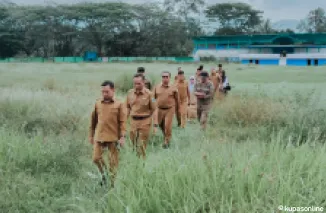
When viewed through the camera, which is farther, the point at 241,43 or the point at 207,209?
the point at 241,43

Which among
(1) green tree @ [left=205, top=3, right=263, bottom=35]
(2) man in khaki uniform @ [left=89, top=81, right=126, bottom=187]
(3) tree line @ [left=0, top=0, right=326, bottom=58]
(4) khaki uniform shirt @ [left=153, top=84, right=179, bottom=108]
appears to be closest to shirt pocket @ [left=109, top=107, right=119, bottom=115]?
(2) man in khaki uniform @ [left=89, top=81, right=126, bottom=187]

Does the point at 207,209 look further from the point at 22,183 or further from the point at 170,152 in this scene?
the point at 22,183

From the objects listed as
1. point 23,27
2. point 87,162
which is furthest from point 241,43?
point 87,162

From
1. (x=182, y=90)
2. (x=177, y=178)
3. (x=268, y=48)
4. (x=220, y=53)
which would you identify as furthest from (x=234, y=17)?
(x=177, y=178)

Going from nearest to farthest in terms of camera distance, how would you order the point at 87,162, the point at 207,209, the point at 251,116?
the point at 207,209 < the point at 87,162 < the point at 251,116

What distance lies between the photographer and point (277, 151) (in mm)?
4281

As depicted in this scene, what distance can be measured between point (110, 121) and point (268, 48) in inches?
2517

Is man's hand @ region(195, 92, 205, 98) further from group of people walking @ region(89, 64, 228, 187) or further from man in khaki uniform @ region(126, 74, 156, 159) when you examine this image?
man in khaki uniform @ region(126, 74, 156, 159)

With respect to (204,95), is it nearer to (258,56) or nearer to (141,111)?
(141,111)

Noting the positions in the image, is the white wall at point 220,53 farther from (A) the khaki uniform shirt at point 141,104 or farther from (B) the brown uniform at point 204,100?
(A) the khaki uniform shirt at point 141,104

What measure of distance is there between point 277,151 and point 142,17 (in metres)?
64.8

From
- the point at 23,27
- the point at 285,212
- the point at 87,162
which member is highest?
the point at 23,27

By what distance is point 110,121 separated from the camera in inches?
236

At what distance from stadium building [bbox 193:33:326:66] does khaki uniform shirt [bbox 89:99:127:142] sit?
59.4 metres
